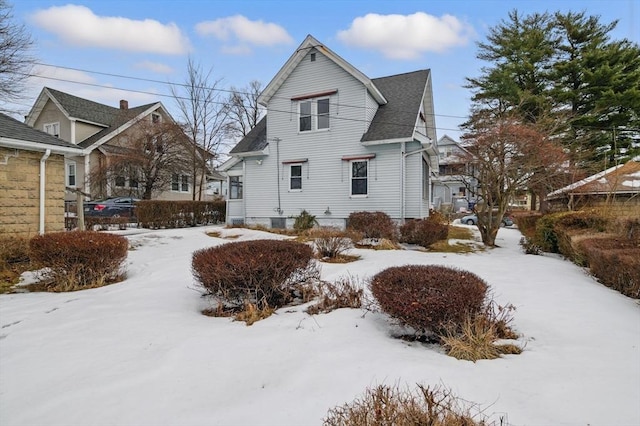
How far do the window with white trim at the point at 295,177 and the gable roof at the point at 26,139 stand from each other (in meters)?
8.85

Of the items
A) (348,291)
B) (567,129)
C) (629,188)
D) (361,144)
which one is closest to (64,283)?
(348,291)

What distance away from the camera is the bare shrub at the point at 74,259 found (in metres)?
6.61

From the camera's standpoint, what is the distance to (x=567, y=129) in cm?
2245

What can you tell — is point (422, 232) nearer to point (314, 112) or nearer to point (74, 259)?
point (314, 112)

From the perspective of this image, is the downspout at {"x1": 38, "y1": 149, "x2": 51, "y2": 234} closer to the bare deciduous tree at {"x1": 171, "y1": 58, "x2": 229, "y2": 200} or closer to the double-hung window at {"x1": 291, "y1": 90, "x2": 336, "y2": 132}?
the double-hung window at {"x1": 291, "y1": 90, "x2": 336, "y2": 132}

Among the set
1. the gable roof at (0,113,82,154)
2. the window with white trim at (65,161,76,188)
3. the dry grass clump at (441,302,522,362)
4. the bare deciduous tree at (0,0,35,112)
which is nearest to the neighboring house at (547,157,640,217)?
the dry grass clump at (441,302,522,362)

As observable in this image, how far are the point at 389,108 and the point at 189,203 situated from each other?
11903 mm

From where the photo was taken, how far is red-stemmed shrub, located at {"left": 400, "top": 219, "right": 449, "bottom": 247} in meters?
12.3

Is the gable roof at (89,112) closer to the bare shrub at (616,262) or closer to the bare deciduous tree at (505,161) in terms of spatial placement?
the bare deciduous tree at (505,161)

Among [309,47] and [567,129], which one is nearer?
[309,47]

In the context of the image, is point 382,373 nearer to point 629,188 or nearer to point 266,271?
point 266,271

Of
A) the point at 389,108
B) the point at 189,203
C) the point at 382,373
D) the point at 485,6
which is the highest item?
the point at 485,6

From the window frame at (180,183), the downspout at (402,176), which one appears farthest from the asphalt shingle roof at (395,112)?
the window frame at (180,183)

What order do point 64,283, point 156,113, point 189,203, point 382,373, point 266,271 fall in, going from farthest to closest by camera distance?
point 156,113
point 189,203
point 64,283
point 266,271
point 382,373
